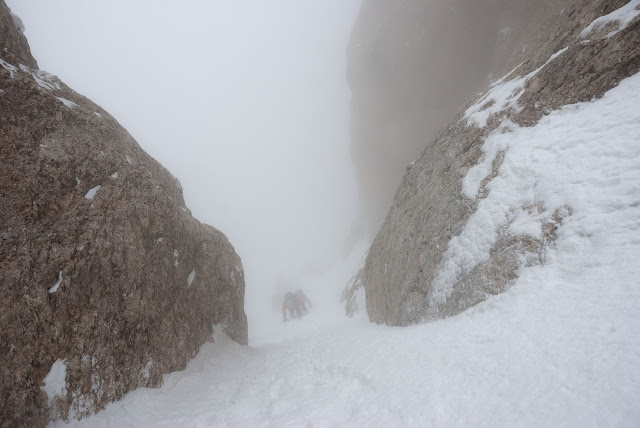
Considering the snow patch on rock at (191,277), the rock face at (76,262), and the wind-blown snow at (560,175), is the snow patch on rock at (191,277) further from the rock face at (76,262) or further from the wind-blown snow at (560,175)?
the wind-blown snow at (560,175)

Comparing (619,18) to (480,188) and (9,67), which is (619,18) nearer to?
(480,188)

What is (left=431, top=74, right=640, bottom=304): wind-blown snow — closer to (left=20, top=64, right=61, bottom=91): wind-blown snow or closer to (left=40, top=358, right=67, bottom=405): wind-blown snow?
(left=40, top=358, right=67, bottom=405): wind-blown snow

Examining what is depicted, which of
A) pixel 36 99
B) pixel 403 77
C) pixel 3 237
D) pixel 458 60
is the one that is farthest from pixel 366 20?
pixel 3 237

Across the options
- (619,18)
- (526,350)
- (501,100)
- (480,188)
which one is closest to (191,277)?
(526,350)

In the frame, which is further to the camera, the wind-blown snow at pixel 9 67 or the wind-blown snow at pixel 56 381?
the wind-blown snow at pixel 9 67

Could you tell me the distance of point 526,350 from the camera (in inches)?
165

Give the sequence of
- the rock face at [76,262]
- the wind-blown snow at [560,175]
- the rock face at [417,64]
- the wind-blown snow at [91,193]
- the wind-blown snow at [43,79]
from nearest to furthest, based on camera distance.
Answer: the wind-blown snow at [560,175] → the rock face at [76,262] → the wind-blown snow at [91,193] → the wind-blown snow at [43,79] → the rock face at [417,64]

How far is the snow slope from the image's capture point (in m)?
3.44

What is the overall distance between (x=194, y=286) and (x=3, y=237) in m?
4.95

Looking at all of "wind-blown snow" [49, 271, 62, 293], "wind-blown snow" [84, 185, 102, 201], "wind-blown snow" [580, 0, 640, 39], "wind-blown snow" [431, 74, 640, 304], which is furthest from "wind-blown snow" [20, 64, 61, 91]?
"wind-blown snow" [580, 0, 640, 39]

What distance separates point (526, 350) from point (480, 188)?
16.6 feet

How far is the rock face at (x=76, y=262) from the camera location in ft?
18.4

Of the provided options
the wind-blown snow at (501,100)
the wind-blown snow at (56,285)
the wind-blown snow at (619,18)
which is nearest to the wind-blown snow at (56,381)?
the wind-blown snow at (56,285)

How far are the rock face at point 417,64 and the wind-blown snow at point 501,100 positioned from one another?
784cm
